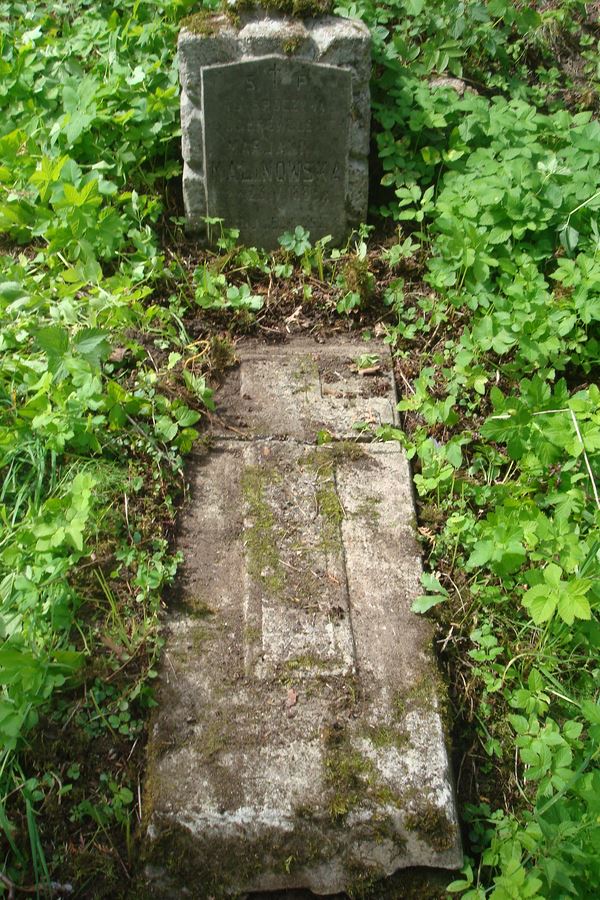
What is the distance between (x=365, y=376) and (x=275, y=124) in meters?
1.22

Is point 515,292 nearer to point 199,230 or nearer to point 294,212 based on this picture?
point 294,212

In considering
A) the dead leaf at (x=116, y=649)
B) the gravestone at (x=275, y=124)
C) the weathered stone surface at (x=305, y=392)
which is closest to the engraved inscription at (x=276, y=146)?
the gravestone at (x=275, y=124)

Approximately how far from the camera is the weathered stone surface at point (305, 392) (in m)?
3.08

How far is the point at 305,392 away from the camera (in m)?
3.20

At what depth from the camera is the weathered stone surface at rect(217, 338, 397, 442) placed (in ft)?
10.1

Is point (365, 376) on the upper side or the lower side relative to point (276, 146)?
lower

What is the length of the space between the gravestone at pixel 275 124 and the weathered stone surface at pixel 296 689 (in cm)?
131

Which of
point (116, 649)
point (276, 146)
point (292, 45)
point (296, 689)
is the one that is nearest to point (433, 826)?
point (296, 689)

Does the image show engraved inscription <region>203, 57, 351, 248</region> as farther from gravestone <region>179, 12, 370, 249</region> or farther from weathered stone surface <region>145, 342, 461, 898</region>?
weathered stone surface <region>145, 342, 461, 898</region>

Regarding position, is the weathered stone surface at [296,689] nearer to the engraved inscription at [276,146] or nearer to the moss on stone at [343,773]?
the moss on stone at [343,773]

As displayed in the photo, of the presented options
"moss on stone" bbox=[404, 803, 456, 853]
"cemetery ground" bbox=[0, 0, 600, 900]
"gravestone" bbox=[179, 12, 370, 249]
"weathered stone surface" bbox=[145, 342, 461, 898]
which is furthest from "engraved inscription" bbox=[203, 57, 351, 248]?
"moss on stone" bbox=[404, 803, 456, 853]

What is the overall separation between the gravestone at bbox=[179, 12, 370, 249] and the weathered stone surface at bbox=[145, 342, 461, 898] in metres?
1.31

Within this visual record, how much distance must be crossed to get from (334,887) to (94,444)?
160cm

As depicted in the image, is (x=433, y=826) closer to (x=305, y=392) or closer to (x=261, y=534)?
(x=261, y=534)
